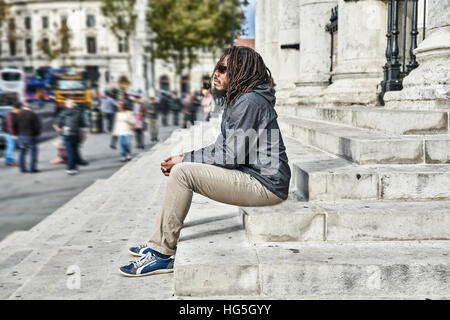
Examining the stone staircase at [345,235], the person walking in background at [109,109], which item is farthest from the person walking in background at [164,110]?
the stone staircase at [345,235]

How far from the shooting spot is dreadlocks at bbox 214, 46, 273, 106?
3768mm

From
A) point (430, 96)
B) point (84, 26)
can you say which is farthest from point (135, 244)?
point (84, 26)

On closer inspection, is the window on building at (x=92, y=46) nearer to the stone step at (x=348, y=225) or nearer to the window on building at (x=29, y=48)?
the window on building at (x=29, y=48)

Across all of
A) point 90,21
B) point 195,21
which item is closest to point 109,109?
point 195,21

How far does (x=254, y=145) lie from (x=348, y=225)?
0.78 m

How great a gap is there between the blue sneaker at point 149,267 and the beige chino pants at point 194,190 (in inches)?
2.6

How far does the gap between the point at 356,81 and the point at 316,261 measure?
6091 millimetres

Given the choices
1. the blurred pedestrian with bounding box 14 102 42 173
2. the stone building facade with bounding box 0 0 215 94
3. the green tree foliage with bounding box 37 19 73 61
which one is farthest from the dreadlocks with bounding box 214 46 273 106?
the green tree foliage with bounding box 37 19 73 61

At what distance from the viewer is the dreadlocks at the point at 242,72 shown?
12.4ft

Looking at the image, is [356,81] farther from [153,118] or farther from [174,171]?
[153,118]

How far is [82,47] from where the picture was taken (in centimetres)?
7831

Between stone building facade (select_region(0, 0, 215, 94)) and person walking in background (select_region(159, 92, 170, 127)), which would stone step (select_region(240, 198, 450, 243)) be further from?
stone building facade (select_region(0, 0, 215, 94))

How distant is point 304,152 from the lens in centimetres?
593

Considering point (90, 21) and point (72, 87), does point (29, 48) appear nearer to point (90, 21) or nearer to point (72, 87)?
point (90, 21)
